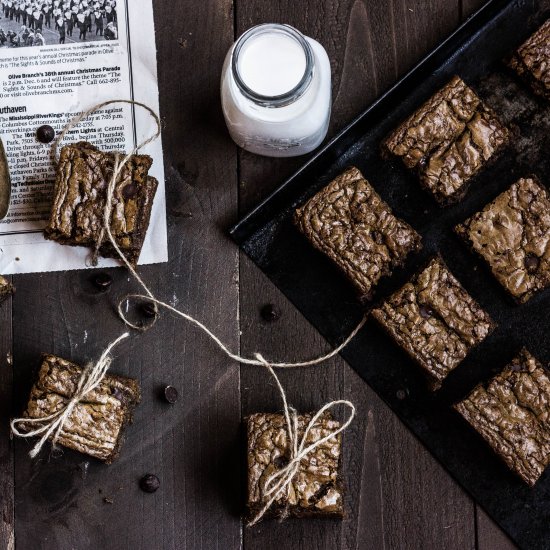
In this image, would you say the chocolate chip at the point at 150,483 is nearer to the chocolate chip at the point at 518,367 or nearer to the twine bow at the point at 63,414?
the twine bow at the point at 63,414

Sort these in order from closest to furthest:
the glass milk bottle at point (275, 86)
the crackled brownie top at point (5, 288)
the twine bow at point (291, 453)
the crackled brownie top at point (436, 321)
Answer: the glass milk bottle at point (275, 86)
the twine bow at point (291, 453)
the crackled brownie top at point (436, 321)
the crackled brownie top at point (5, 288)

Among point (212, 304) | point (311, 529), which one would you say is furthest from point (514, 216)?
point (311, 529)

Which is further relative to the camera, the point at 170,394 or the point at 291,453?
the point at 170,394

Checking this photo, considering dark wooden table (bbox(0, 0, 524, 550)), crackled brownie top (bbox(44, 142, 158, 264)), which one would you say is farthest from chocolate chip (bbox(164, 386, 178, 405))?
crackled brownie top (bbox(44, 142, 158, 264))

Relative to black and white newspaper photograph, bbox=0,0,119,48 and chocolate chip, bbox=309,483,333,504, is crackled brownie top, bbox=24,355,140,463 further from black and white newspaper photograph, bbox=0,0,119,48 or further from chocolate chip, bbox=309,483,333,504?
black and white newspaper photograph, bbox=0,0,119,48

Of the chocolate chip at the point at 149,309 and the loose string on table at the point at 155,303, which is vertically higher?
the loose string on table at the point at 155,303

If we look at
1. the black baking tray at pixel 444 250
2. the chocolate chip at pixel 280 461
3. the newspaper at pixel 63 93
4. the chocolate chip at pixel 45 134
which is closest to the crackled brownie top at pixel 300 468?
the chocolate chip at pixel 280 461

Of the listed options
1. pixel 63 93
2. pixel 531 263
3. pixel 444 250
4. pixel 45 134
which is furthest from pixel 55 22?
Answer: pixel 531 263

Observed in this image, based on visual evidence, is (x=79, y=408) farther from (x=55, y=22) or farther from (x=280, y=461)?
(x=55, y=22)
